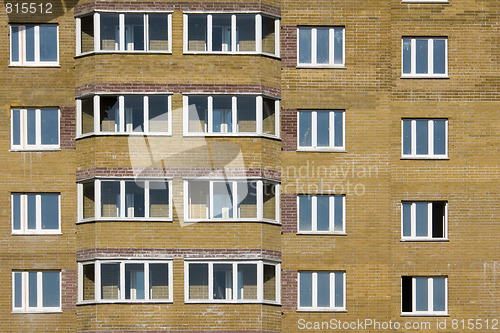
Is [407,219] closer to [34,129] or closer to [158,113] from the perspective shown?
[158,113]

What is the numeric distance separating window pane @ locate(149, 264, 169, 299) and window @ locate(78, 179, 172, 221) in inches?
68.4

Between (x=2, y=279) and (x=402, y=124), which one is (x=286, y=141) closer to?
(x=402, y=124)

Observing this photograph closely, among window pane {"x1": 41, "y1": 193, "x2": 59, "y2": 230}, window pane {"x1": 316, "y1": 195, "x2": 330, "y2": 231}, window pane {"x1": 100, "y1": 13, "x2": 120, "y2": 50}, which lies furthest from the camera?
window pane {"x1": 316, "y1": 195, "x2": 330, "y2": 231}

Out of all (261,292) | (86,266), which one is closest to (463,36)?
(261,292)

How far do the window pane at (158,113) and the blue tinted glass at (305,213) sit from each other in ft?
18.1

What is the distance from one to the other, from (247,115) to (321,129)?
9.21 ft

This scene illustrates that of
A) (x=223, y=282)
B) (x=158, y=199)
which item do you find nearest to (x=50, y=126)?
(x=158, y=199)

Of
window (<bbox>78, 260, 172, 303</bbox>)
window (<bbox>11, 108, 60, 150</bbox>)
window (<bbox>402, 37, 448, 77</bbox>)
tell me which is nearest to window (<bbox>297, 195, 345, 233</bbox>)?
window (<bbox>78, 260, 172, 303</bbox>)

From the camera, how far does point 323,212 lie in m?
51.6

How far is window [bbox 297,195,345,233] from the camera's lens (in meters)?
51.5

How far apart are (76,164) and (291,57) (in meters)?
8.58

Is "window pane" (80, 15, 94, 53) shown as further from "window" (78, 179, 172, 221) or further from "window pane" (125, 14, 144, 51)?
"window" (78, 179, 172, 221)

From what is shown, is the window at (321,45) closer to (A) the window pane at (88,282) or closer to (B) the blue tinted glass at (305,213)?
(B) the blue tinted glass at (305,213)

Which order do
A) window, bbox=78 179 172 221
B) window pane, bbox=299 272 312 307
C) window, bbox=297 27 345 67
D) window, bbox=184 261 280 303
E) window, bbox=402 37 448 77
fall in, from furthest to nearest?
window, bbox=402 37 448 77, window, bbox=297 27 345 67, window pane, bbox=299 272 312 307, window, bbox=78 179 172 221, window, bbox=184 261 280 303
